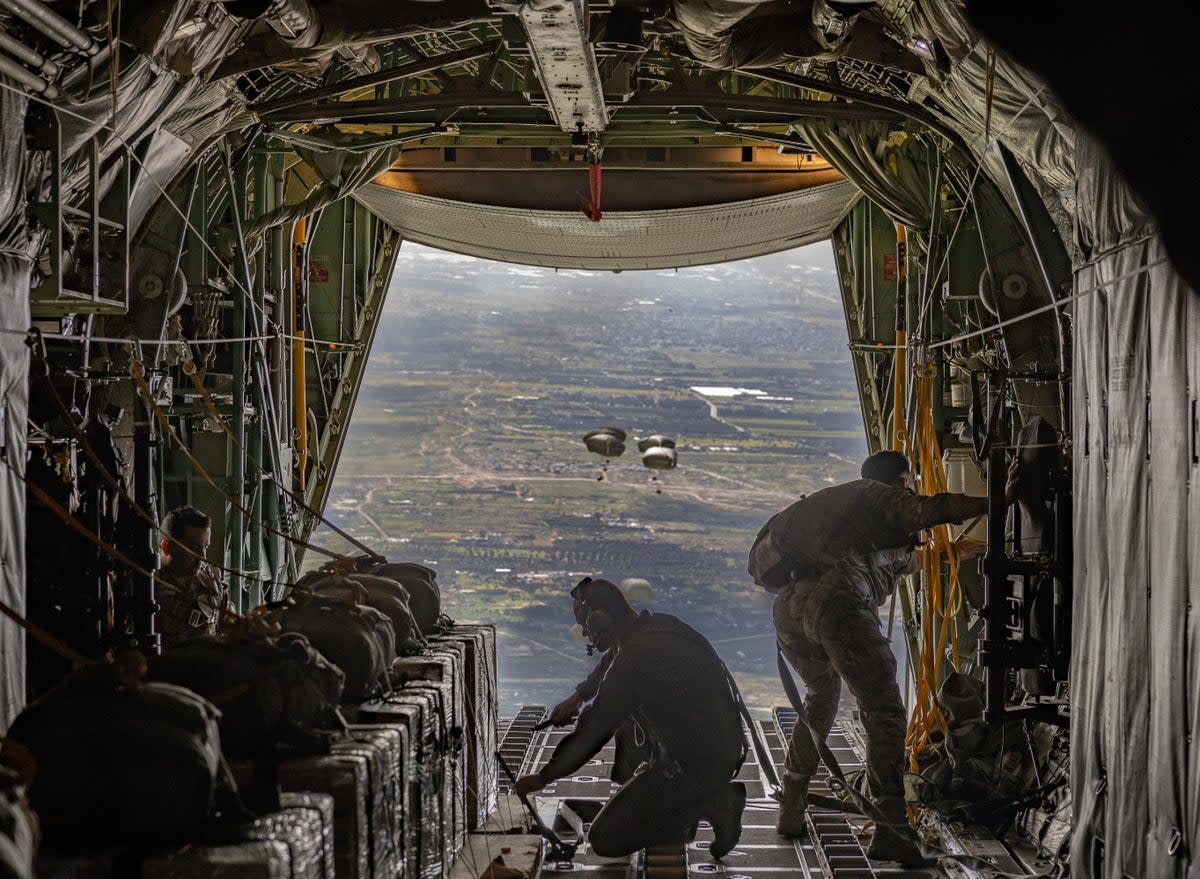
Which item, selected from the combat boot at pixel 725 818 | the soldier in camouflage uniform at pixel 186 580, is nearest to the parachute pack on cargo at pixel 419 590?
the soldier in camouflage uniform at pixel 186 580

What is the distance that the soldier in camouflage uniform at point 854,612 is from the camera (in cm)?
667

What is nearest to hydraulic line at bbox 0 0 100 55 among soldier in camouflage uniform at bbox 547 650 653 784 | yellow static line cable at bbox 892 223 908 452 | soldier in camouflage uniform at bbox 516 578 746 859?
soldier in camouflage uniform at bbox 516 578 746 859

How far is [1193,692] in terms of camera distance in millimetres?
3744

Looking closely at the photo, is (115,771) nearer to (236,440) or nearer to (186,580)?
(186,580)

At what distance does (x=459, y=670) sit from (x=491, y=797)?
3.52 ft

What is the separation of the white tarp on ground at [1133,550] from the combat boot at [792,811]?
1.96 m

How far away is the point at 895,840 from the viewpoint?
6.25 m

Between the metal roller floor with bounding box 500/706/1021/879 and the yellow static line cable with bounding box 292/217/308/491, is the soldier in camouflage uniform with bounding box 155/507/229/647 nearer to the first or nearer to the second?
the metal roller floor with bounding box 500/706/1021/879

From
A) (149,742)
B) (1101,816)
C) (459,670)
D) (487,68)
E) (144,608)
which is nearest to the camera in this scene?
(149,742)

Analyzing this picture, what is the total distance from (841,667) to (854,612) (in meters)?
0.29

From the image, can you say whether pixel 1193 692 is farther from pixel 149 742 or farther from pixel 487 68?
pixel 487 68

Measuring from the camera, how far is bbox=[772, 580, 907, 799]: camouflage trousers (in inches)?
262

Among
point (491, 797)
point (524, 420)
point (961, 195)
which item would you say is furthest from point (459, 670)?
point (524, 420)

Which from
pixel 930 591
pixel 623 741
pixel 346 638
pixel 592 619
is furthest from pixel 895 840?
pixel 346 638
